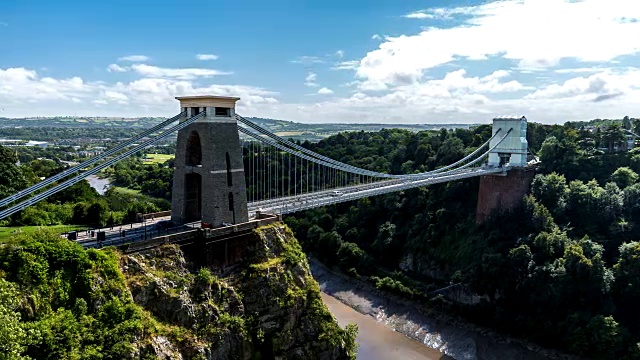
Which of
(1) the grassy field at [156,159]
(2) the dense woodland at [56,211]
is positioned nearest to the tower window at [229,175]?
(2) the dense woodland at [56,211]

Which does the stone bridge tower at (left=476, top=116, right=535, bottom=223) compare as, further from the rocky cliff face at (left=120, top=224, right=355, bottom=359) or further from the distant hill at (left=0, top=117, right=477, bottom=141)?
the distant hill at (left=0, top=117, right=477, bottom=141)

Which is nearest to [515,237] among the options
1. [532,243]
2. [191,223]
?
[532,243]

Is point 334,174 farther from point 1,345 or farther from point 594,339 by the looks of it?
point 1,345

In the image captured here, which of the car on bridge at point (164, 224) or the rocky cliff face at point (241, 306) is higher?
the car on bridge at point (164, 224)

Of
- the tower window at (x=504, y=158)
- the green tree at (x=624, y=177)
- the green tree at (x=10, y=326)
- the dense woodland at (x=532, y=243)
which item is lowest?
the dense woodland at (x=532, y=243)

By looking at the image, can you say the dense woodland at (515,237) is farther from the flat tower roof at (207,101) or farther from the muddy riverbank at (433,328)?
the flat tower roof at (207,101)

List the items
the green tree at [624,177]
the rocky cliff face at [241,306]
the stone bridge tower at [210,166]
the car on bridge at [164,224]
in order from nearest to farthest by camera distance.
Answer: the rocky cliff face at [241,306] → the stone bridge tower at [210,166] → the car on bridge at [164,224] → the green tree at [624,177]

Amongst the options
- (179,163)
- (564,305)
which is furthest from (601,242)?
(179,163)

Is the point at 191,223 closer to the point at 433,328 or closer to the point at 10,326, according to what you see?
the point at 10,326
